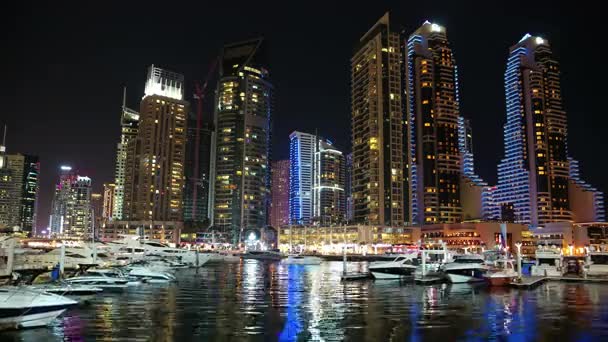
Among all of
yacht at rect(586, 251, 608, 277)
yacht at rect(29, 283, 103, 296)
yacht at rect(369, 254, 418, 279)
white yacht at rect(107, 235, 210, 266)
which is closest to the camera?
yacht at rect(29, 283, 103, 296)

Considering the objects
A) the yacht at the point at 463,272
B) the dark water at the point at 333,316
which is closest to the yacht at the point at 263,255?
the yacht at the point at 463,272

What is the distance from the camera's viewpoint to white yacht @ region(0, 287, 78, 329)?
25.7 metres

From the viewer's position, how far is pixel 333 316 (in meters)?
32.0

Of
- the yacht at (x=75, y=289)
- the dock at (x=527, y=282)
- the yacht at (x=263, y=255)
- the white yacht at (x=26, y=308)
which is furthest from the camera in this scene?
the yacht at (x=263, y=255)

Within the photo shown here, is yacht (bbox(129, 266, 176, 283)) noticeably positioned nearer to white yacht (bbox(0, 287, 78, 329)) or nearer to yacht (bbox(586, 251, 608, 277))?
white yacht (bbox(0, 287, 78, 329))

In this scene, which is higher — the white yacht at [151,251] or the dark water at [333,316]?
the white yacht at [151,251]

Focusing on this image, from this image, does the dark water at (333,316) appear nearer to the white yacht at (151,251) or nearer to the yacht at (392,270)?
the yacht at (392,270)

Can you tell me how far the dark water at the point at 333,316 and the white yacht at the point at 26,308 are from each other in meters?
0.80

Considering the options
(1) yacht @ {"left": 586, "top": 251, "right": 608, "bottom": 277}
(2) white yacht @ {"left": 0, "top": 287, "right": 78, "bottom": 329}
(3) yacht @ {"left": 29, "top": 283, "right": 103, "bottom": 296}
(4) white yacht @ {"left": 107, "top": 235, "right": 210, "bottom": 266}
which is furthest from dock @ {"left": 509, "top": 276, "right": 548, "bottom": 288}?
(4) white yacht @ {"left": 107, "top": 235, "right": 210, "bottom": 266}

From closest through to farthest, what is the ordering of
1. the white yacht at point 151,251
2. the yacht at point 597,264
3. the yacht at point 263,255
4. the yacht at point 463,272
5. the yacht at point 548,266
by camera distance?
1. the yacht at point 463,272
2. the yacht at point 597,264
3. the yacht at point 548,266
4. the white yacht at point 151,251
5. the yacht at point 263,255

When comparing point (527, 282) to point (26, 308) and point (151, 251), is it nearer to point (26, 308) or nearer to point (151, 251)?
point (26, 308)

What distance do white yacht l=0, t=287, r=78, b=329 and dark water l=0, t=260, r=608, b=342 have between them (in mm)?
803

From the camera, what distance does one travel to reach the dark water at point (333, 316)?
25453 mm

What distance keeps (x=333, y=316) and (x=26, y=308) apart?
59.5 feet
